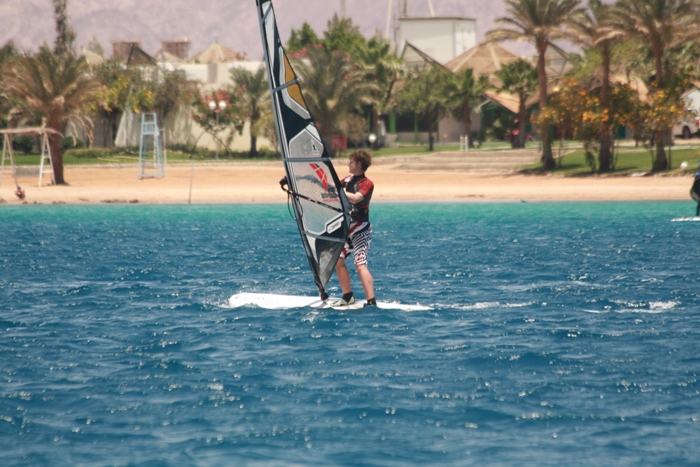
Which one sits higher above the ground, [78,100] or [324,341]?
[78,100]

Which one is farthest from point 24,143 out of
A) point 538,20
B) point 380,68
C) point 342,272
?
point 342,272

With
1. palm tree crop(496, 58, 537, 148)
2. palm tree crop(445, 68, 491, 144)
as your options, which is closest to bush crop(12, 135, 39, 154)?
palm tree crop(445, 68, 491, 144)

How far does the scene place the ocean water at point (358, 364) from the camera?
661cm

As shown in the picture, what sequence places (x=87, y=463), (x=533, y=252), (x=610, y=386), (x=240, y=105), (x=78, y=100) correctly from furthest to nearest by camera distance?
(x=240, y=105) < (x=78, y=100) < (x=533, y=252) < (x=610, y=386) < (x=87, y=463)

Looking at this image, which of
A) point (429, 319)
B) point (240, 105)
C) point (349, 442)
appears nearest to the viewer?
point (349, 442)

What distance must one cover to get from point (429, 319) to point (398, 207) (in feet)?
63.9

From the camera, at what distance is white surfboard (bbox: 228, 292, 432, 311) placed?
11.5 meters

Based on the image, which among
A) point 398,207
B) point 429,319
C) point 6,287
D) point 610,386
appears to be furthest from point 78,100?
point 610,386

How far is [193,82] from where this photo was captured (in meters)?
58.2

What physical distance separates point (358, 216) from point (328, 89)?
40.8 metres

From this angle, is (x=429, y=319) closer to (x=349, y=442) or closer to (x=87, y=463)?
(x=349, y=442)

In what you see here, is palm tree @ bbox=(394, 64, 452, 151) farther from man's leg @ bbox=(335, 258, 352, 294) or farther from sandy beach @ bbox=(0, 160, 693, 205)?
man's leg @ bbox=(335, 258, 352, 294)

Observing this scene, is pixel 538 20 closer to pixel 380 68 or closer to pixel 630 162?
pixel 630 162

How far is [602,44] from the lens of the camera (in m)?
36.5
